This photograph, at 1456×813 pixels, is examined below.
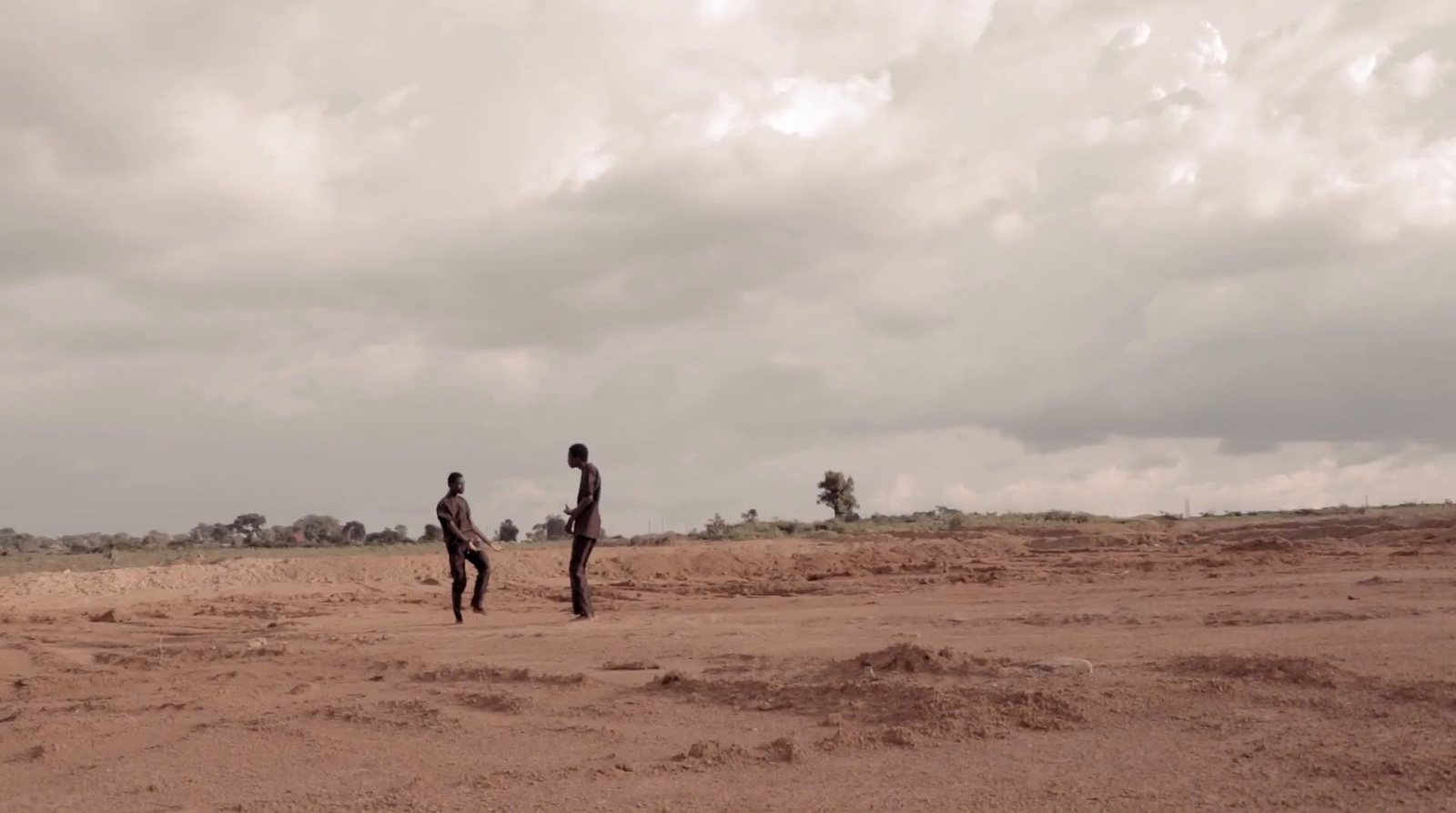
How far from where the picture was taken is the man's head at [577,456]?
42.7 feet

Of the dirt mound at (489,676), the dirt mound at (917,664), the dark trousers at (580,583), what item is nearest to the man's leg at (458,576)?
the dark trousers at (580,583)

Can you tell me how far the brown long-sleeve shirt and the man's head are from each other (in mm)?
58

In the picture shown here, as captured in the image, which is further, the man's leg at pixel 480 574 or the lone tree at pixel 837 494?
the lone tree at pixel 837 494

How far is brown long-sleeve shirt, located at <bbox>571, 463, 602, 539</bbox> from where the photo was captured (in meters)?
12.9

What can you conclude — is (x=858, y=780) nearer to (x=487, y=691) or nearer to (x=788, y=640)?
(x=487, y=691)

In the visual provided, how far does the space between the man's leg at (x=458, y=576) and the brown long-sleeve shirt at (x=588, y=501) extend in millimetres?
1471

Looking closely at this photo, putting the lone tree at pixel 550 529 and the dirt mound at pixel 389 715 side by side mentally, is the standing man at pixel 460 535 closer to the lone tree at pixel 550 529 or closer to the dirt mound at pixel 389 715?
the dirt mound at pixel 389 715

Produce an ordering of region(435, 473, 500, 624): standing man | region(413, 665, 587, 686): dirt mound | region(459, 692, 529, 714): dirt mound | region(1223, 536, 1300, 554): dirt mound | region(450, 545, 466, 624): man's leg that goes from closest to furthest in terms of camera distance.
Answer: region(459, 692, 529, 714): dirt mound
region(413, 665, 587, 686): dirt mound
region(450, 545, 466, 624): man's leg
region(435, 473, 500, 624): standing man
region(1223, 536, 1300, 554): dirt mound

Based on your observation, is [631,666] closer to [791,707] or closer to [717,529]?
[791,707]

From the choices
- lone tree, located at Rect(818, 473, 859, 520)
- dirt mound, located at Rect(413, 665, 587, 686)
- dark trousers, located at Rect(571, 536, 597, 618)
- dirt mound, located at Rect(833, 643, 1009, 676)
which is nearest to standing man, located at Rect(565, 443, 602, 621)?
dark trousers, located at Rect(571, 536, 597, 618)

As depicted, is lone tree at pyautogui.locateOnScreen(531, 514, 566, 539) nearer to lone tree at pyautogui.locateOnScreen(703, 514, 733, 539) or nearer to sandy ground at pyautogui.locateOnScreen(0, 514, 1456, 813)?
lone tree at pyautogui.locateOnScreen(703, 514, 733, 539)

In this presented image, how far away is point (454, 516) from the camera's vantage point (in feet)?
45.5

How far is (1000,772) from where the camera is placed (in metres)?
5.10

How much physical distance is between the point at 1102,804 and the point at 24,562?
27.1 meters
